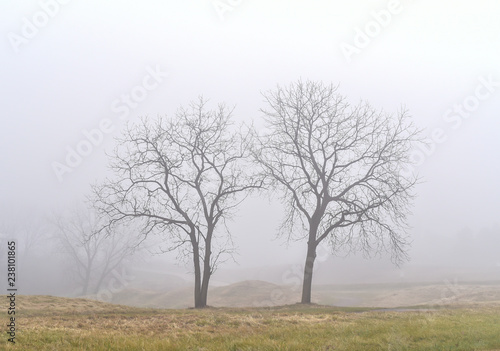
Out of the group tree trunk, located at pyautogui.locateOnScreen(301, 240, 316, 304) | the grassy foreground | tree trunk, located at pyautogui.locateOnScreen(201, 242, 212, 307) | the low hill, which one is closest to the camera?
the grassy foreground

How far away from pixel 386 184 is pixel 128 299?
42645mm

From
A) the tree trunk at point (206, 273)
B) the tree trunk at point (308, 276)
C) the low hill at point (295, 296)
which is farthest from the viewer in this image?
the low hill at point (295, 296)

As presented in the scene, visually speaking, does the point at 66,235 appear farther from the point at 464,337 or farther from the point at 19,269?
the point at 464,337

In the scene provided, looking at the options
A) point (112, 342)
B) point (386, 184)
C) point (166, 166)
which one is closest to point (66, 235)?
point (166, 166)

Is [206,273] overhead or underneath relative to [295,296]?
overhead

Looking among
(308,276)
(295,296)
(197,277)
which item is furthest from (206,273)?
(295,296)

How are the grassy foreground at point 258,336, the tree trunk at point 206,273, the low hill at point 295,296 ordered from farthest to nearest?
the low hill at point 295,296 → the tree trunk at point 206,273 → the grassy foreground at point 258,336

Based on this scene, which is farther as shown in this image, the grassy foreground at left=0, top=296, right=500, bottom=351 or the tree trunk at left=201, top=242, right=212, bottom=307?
the tree trunk at left=201, top=242, right=212, bottom=307

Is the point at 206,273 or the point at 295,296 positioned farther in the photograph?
the point at 295,296

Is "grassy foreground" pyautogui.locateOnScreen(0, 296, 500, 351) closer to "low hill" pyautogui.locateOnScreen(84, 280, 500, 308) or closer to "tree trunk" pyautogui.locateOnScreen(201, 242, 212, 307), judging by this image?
"tree trunk" pyautogui.locateOnScreen(201, 242, 212, 307)

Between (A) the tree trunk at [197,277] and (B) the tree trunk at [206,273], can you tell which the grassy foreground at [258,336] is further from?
(A) the tree trunk at [197,277]

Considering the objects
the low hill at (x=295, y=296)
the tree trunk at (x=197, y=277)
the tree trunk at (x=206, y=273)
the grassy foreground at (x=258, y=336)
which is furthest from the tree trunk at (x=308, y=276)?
the low hill at (x=295, y=296)

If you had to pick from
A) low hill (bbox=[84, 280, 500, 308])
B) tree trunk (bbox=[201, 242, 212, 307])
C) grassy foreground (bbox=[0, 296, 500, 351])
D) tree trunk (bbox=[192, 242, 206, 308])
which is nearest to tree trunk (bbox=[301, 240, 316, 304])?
tree trunk (bbox=[201, 242, 212, 307])

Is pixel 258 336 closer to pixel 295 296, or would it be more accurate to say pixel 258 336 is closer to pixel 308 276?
pixel 308 276
